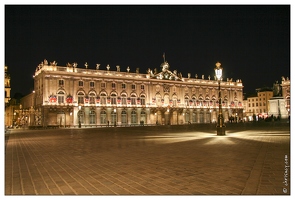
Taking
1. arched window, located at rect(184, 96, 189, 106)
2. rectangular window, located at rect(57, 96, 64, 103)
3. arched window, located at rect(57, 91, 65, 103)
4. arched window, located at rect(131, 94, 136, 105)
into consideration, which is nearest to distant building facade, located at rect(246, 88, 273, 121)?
arched window, located at rect(184, 96, 189, 106)

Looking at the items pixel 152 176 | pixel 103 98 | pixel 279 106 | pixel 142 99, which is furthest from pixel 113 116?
pixel 152 176

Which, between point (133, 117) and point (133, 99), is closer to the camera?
point (133, 117)

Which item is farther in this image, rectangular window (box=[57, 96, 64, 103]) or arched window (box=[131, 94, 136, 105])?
arched window (box=[131, 94, 136, 105])

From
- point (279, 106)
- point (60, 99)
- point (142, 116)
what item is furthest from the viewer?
point (142, 116)

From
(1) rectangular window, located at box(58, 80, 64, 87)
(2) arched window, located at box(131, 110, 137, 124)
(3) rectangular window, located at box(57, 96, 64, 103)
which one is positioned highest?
(1) rectangular window, located at box(58, 80, 64, 87)

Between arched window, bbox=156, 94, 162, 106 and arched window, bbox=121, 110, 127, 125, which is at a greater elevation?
arched window, bbox=156, 94, 162, 106

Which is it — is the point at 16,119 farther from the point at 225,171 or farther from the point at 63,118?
the point at 225,171

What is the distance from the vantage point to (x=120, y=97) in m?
58.1

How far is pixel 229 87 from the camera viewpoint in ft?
254

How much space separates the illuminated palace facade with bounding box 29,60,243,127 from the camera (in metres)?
50.0

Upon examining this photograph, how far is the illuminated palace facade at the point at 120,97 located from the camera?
50.0 metres

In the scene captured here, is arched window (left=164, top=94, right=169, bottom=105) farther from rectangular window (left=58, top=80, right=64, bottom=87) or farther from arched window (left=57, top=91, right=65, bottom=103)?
rectangular window (left=58, top=80, right=64, bottom=87)

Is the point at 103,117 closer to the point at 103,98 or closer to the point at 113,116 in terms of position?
the point at 113,116

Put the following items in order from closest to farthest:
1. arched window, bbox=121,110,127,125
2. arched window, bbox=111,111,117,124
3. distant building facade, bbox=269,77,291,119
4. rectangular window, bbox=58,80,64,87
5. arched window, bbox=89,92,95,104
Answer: distant building facade, bbox=269,77,291,119
rectangular window, bbox=58,80,64,87
arched window, bbox=89,92,95,104
arched window, bbox=111,111,117,124
arched window, bbox=121,110,127,125
